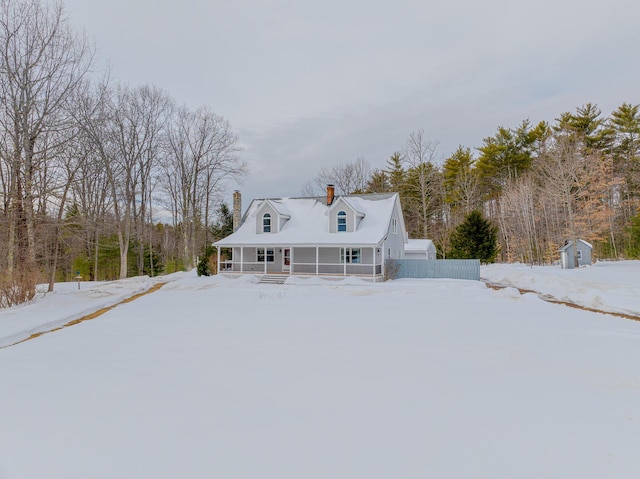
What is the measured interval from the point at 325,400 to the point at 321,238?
17103 millimetres

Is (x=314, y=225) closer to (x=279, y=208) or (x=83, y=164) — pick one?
(x=279, y=208)

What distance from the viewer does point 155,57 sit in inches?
683

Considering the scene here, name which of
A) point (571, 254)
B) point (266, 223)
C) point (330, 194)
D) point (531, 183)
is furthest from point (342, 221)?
point (531, 183)

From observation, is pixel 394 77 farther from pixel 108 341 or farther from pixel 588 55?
pixel 108 341

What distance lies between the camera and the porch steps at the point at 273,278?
2083cm

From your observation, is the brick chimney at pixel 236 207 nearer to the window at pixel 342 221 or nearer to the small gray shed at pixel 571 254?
the window at pixel 342 221

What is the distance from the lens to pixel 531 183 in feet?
98.2

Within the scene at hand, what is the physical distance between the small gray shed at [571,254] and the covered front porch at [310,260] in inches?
520

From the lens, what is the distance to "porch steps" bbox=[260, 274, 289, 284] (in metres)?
20.8

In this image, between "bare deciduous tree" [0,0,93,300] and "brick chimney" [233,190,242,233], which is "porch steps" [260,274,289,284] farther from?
"bare deciduous tree" [0,0,93,300]

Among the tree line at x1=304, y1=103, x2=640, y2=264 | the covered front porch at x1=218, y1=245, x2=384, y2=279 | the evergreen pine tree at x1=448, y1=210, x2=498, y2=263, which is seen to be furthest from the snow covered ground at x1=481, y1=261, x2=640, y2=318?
the covered front porch at x1=218, y1=245, x2=384, y2=279

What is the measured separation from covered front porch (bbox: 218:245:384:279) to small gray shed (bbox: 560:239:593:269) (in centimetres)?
1321

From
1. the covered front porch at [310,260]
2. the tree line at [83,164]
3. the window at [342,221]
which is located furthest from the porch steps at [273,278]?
the tree line at [83,164]

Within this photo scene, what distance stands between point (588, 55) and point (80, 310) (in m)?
28.1
